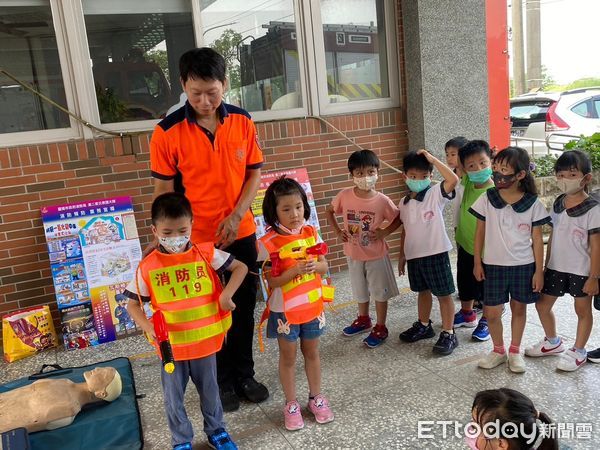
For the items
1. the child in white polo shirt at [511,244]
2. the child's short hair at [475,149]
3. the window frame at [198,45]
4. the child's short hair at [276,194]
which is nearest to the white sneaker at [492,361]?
the child in white polo shirt at [511,244]

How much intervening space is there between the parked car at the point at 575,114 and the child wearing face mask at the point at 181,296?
977cm

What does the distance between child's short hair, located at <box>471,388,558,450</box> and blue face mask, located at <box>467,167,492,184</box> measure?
1.86 meters

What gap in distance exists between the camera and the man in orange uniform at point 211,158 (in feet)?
7.58

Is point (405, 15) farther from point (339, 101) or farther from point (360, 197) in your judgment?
point (360, 197)

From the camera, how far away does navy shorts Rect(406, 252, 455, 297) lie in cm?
313

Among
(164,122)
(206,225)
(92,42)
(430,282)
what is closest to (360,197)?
(430,282)

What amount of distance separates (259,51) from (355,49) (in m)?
0.98

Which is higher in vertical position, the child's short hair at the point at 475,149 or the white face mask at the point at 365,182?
the child's short hair at the point at 475,149

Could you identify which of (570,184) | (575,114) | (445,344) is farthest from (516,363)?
(575,114)

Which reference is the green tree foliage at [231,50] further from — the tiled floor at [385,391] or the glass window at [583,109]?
the glass window at [583,109]

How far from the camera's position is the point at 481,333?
3320mm

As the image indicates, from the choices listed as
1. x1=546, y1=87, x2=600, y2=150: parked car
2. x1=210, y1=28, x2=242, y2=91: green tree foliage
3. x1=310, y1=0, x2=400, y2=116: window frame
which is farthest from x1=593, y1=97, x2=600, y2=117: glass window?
x1=210, y1=28, x2=242, y2=91: green tree foliage

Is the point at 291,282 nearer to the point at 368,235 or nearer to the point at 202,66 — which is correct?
the point at 368,235

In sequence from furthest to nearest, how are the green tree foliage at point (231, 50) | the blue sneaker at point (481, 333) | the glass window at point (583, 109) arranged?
the glass window at point (583, 109) → the green tree foliage at point (231, 50) → the blue sneaker at point (481, 333)
